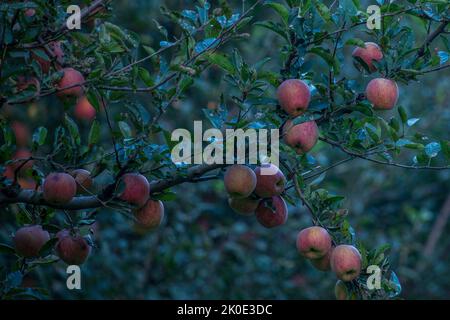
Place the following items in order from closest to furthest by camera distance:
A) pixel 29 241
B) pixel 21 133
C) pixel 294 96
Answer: pixel 294 96
pixel 29 241
pixel 21 133

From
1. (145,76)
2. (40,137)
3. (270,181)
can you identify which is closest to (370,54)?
(270,181)

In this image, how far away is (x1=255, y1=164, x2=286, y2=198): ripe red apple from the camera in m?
1.38

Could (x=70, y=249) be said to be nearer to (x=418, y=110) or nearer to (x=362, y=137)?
(x=362, y=137)

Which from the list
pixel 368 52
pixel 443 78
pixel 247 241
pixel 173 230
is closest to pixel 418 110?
pixel 443 78

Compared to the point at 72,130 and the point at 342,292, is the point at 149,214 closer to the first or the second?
the point at 72,130

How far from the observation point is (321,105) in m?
1.38

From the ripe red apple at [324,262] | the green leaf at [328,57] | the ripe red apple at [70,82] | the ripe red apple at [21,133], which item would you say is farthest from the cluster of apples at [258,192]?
the ripe red apple at [21,133]

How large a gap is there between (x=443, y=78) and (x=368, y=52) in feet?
7.53

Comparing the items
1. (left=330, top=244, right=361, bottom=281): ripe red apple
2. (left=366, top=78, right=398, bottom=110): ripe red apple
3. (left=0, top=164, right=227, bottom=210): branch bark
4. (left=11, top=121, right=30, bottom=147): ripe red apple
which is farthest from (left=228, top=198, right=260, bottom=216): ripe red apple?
(left=11, top=121, right=30, bottom=147): ripe red apple

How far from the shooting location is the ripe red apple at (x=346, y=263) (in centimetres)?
131

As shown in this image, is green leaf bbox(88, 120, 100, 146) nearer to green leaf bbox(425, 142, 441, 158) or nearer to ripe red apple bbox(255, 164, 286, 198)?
ripe red apple bbox(255, 164, 286, 198)

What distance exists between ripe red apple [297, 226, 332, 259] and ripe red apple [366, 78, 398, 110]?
0.84ft

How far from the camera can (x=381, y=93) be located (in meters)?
1.34

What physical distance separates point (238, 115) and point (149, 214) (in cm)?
28
